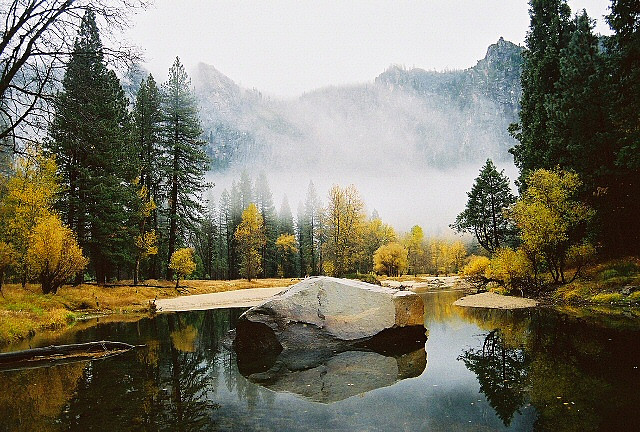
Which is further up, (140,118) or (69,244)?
(140,118)

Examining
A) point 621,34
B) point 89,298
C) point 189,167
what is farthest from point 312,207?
point 621,34

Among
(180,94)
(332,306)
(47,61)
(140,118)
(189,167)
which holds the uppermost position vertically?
(180,94)

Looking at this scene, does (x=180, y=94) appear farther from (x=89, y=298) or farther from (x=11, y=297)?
(x=11, y=297)

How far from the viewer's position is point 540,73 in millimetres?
27609

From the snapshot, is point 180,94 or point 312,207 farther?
point 312,207

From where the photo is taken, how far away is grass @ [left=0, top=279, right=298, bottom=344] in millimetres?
15109

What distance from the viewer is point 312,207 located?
255ft

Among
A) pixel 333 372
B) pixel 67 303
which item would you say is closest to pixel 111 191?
pixel 67 303

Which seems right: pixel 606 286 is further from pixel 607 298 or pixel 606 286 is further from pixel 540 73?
pixel 540 73

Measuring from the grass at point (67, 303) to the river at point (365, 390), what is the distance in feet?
23.3

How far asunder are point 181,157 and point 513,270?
3018 centimetres

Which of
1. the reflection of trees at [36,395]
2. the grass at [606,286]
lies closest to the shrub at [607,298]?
the grass at [606,286]

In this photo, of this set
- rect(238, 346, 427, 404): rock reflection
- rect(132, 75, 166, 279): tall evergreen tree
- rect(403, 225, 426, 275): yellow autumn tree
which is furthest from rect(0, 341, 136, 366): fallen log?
rect(403, 225, 426, 275): yellow autumn tree

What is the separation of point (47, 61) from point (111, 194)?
23.6 metres
